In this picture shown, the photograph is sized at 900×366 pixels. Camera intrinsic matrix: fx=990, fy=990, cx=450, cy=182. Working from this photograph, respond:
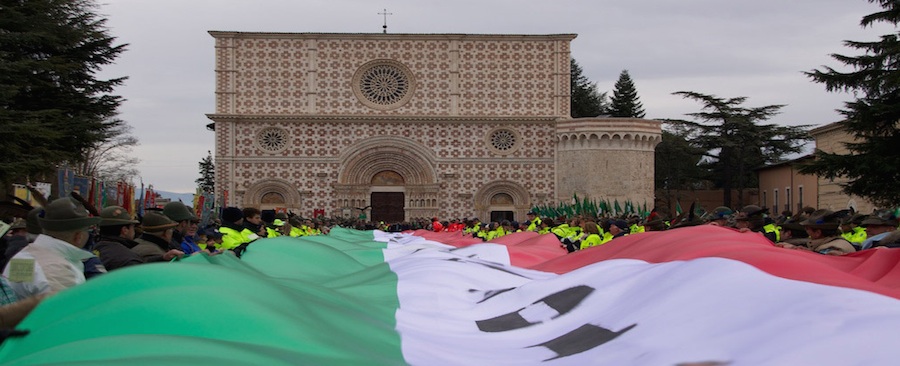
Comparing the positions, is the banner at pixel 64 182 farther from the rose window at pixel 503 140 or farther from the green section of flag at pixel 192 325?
the rose window at pixel 503 140

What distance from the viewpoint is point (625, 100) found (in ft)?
261

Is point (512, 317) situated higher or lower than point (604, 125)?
lower

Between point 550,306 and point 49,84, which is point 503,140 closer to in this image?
point 49,84

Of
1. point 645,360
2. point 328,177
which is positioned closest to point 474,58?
point 328,177

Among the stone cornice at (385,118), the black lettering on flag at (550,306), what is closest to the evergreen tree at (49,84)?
the black lettering on flag at (550,306)

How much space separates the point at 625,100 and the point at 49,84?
2289 inches

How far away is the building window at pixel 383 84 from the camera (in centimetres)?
5012

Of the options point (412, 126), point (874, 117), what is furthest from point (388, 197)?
point (874, 117)

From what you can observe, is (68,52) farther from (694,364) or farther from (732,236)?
(694,364)

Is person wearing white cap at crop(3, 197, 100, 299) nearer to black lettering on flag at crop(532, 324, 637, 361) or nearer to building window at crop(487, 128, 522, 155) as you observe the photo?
black lettering on flag at crop(532, 324, 637, 361)

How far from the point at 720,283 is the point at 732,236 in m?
2.61

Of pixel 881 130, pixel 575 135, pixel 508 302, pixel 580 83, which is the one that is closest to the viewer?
pixel 508 302

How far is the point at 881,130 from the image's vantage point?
25.4m

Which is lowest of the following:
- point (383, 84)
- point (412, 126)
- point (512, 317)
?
point (512, 317)
